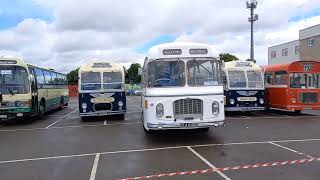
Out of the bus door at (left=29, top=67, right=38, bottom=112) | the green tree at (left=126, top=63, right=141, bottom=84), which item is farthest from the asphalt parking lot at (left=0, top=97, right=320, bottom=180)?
the green tree at (left=126, top=63, right=141, bottom=84)

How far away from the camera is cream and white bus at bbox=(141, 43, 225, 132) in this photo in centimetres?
1364

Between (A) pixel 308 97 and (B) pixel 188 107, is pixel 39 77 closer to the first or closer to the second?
(B) pixel 188 107

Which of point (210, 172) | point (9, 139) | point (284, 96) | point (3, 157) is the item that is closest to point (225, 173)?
point (210, 172)

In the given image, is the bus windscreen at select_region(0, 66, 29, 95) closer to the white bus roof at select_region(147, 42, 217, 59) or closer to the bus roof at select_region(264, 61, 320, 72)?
the white bus roof at select_region(147, 42, 217, 59)

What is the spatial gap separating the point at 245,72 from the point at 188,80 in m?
11.1

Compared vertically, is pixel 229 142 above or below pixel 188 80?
below

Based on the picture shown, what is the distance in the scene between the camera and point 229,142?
13898mm

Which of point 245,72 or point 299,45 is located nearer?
point 245,72

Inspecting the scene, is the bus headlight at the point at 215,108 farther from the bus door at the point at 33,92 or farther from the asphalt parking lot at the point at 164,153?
the bus door at the point at 33,92

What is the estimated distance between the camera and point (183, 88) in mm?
13891

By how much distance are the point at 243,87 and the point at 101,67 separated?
7514 mm

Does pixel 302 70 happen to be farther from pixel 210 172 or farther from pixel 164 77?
pixel 210 172

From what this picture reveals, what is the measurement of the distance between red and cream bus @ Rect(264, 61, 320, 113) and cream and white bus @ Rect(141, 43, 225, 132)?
401 inches

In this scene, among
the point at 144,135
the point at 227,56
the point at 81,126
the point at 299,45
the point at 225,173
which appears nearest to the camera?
the point at 225,173
